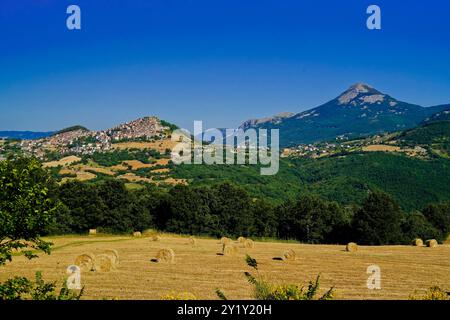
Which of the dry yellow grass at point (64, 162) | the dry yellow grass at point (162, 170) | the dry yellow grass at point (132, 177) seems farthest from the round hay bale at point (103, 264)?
the dry yellow grass at point (64, 162)

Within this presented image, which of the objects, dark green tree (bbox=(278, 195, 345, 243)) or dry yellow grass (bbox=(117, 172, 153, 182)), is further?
dry yellow grass (bbox=(117, 172, 153, 182))

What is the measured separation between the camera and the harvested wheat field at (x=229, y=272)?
60.7 feet

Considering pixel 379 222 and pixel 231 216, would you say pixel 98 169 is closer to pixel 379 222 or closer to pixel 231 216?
pixel 231 216

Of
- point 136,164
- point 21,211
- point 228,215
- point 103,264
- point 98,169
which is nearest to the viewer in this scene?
point 21,211

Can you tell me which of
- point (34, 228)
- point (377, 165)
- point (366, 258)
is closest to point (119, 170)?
point (377, 165)

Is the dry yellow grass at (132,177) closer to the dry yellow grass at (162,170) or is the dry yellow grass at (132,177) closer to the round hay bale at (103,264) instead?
the dry yellow grass at (162,170)

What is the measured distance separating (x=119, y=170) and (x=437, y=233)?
128 meters

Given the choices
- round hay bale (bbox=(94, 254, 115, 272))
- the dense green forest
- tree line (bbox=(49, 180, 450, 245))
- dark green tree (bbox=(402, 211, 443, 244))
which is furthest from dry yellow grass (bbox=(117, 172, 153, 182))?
round hay bale (bbox=(94, 254, 115, 272))

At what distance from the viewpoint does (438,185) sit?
5650 inches

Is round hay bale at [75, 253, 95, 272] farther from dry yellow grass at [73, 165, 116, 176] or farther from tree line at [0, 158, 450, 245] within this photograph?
dry yellow grass at [73, 165, 116, 176]

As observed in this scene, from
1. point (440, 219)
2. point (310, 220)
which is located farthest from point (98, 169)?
point (440, 219)

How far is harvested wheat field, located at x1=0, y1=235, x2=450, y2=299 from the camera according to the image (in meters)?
18.5

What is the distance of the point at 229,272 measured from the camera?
23.8 metres

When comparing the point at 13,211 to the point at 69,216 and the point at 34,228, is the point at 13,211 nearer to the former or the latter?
the point at 34,228
